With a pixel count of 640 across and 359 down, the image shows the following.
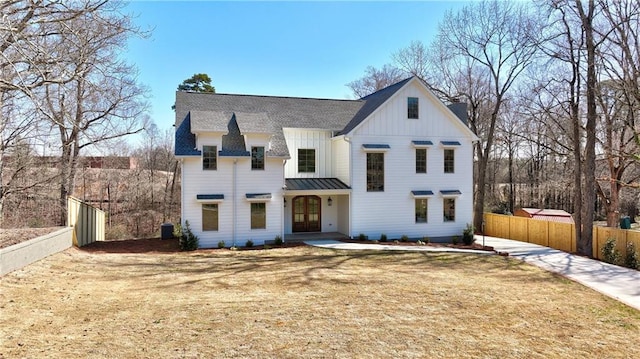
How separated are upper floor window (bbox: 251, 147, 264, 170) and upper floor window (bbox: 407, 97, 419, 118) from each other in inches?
→ 309

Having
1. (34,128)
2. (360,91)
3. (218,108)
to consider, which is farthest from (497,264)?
(360,91)

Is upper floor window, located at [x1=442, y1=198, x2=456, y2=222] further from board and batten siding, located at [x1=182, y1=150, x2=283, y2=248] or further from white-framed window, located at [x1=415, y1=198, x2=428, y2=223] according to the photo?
board and batten siding, located at [x1=182, y1=150, x2=283, y2=248]

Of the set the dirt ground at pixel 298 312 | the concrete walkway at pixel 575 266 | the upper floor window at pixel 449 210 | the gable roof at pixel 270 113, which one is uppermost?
the gable roof at pixel 270 113

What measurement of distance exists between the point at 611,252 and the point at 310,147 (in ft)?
48.6

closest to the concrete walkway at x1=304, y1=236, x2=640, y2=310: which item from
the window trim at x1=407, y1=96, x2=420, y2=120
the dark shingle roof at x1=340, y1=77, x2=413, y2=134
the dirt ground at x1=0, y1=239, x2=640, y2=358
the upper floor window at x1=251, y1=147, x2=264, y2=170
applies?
the dirt ground at x1=0, y1=239, x2=640, y2=358

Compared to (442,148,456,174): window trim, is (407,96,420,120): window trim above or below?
above

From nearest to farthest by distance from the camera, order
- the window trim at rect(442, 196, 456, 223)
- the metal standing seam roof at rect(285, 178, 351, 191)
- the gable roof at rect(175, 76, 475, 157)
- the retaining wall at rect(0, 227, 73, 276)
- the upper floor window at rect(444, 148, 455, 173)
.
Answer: the retaining wall at rect(0, 227, 73, 276) < the gable roof at rect(175, 76, 475, 157) < the metal standing seam roof at rect(285, 178, 351, 191) < the window trim at rect(442, 196, 456, 223) < the upper floor window at rect(444, 148, 455, 173)

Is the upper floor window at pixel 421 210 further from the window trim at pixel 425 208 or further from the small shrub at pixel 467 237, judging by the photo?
the small shrub at pixel 467 237

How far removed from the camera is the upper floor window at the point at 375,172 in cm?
2033

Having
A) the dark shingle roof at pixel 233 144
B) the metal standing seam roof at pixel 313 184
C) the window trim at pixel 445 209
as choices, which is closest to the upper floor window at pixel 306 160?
the metal standing seam roof at pixel 313 184

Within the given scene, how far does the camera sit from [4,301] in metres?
8.02

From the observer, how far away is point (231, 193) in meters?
18.5

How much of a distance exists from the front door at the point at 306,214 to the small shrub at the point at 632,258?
1379 centimetres

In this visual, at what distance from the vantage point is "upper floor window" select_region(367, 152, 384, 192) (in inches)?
800
